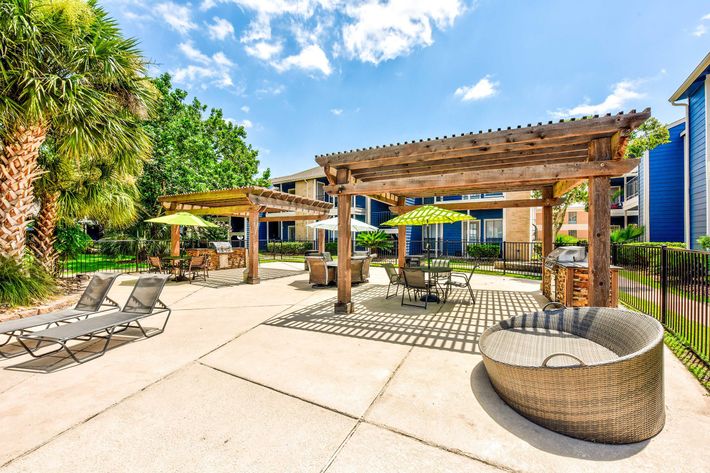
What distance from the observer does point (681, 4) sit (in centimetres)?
710

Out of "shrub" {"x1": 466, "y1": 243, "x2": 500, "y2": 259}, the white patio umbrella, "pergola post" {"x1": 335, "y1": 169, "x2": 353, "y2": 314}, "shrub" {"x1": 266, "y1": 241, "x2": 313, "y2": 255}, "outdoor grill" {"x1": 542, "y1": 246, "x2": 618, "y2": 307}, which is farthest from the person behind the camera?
"shrub" {"x1": 266, "y1": 241, "x2": 313, "y2": 255}

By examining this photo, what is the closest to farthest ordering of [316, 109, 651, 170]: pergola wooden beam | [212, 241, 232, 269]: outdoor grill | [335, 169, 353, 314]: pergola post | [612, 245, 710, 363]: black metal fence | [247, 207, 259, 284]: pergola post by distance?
[612, 245, 710, 363]: black metal fence
[316, 109, 651, 170]: pergola wooden beam
[335, 169, 353, 314]: pergola post
[247, 207, 259, 284]: pergola post
[212, 241, 232, 269]: outdoor grill

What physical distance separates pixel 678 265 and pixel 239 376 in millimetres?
6317

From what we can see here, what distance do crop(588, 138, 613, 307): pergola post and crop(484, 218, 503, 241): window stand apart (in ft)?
54.3

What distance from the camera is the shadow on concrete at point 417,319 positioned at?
4.59m

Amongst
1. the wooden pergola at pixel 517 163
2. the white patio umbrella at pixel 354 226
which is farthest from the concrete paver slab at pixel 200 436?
the white patio umbrella at pixel 354 226

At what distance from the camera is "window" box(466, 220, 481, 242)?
20.3 meters

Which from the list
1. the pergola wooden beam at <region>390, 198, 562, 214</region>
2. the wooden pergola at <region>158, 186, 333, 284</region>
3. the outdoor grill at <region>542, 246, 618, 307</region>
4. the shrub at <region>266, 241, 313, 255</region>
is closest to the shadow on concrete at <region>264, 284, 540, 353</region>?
the outdoor grill at <region>542, 246, 618, 307</region>

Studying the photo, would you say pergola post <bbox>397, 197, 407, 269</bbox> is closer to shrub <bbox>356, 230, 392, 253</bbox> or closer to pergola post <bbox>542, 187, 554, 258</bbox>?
pergola post <bbox>542, 187, 554, 258</bbox>

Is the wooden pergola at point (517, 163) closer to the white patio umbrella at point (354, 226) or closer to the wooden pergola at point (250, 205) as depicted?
the white patio umbrella at point (354, 226)

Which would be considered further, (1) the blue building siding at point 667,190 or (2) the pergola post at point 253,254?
(1) the blue building siding at point 667,190

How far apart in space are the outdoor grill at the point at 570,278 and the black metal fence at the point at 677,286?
0.71 m

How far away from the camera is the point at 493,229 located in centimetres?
2011

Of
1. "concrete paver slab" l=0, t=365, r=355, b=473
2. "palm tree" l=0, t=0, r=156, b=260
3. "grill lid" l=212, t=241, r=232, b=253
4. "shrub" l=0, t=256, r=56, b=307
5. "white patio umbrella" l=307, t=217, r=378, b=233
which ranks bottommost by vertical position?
"concrete paver slab" l=0, t=365, r=355, b=473
